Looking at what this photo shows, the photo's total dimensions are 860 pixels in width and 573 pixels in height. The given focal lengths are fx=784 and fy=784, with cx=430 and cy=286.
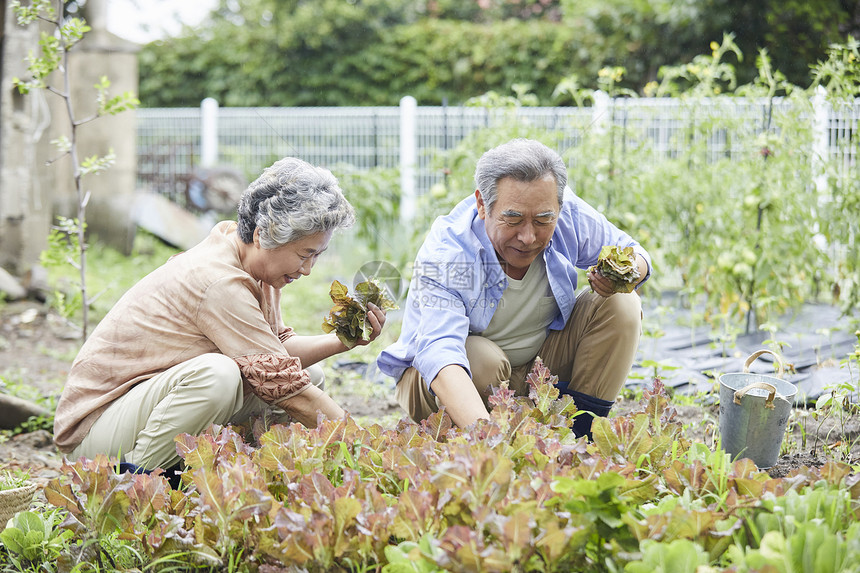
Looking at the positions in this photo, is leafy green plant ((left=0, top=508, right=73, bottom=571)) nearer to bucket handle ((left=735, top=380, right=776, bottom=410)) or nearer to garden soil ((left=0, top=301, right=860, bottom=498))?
garden soil ((left=0, top=301, right=860, bottom=498))

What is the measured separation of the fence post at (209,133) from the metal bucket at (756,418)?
27.1 ft

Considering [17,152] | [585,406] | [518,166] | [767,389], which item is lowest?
[585,406]

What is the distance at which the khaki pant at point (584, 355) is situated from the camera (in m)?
2.49

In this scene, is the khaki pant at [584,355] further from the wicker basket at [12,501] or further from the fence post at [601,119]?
the fence post at [601,119]

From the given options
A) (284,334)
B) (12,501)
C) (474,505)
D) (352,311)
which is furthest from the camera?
(284,334)

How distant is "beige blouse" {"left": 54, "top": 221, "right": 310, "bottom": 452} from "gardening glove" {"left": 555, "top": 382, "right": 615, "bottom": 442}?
0.93 m

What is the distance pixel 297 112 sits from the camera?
355 inches

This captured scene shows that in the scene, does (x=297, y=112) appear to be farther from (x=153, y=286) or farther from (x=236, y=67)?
(x=153, y=286)

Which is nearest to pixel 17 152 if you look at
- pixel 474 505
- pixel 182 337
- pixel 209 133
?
pixel 182 337

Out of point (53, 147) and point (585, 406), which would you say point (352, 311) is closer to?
point (585, 406)

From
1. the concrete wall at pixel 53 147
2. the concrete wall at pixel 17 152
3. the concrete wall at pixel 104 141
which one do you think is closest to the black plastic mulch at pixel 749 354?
the concrete wall at pixel 53 147

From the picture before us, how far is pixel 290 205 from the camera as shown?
2.25 meters

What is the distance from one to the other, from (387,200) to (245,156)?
147 inches

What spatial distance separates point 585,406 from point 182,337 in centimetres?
131
